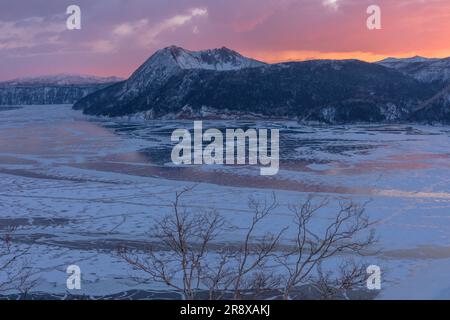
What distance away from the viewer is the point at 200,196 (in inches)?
655

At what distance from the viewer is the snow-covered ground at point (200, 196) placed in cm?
1021

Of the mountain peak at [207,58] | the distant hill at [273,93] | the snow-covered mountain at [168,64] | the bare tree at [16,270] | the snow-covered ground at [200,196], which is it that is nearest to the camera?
the bare tree at [16,270]

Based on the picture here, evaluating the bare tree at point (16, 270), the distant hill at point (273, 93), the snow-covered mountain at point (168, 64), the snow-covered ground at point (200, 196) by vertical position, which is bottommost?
the bare tree at point (16, 270)

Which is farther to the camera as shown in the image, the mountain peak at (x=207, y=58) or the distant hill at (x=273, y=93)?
the mountain peak at (x=207, y=58)

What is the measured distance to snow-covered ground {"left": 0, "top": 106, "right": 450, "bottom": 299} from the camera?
10.2 meters

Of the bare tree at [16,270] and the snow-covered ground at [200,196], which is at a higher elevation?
→ the snow-covered ground at [200,196]

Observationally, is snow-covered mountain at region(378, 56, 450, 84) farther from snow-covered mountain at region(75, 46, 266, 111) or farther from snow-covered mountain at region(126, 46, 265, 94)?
snow-covered mountain at region(126, 46, 265, 94)

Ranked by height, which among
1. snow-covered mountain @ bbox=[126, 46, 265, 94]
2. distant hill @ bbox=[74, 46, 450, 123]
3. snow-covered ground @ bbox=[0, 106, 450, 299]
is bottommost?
snow-covered ground @ bbox=[0, 106, 450, 299]

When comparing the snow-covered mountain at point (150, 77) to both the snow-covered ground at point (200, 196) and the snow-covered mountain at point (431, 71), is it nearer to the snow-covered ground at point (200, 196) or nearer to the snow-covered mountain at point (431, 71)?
the snow-covered mountain at point (431, 71)

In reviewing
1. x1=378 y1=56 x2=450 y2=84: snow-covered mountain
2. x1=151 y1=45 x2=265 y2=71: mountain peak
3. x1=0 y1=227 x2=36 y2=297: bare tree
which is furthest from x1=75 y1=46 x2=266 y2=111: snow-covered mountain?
x1=0 y1=227 x2=36 y2=297: bare tree

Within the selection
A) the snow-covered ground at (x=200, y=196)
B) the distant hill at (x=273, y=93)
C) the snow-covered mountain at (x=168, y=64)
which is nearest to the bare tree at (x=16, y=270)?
the snow-covered ground at (x=200, y=196)

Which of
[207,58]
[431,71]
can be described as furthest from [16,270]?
[207,58]

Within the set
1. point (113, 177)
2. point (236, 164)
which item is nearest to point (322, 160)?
point (236, 164)

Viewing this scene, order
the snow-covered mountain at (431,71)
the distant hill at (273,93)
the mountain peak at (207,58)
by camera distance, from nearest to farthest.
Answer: the distant hill at (273,93) → the snow-covered mountain at (431,71) → the mountain peak at (207,58)
